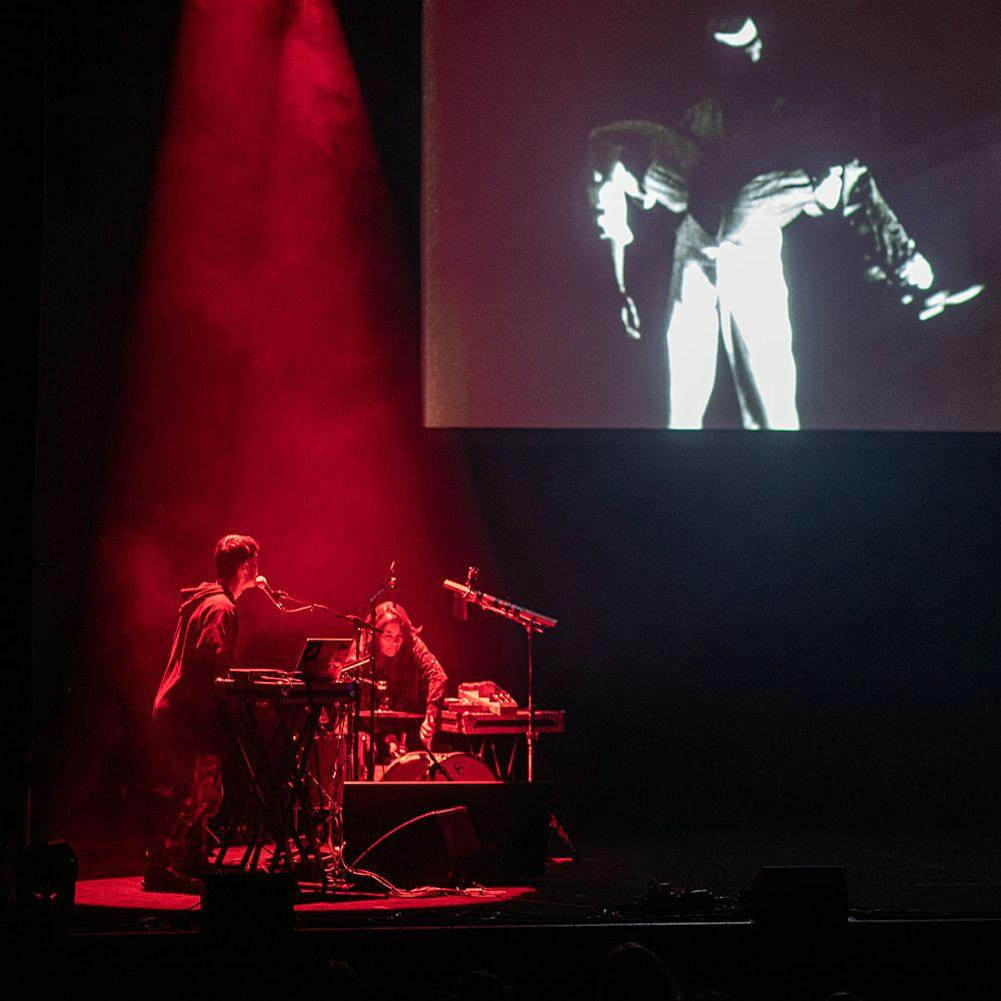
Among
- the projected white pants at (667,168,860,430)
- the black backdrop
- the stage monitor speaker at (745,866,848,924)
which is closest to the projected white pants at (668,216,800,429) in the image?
the projected white pants at (667,168,860,430)

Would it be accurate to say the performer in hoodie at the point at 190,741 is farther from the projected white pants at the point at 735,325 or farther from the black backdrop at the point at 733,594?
the projected white pants at the point at 735,325

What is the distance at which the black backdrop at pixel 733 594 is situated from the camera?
276 inches

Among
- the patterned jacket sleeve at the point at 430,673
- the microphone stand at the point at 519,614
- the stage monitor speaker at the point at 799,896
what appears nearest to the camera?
the stage monitor speaker at the point at 799,896

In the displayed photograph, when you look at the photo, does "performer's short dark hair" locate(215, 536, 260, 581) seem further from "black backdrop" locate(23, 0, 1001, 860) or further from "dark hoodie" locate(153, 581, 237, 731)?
"black backdrop" locate(23, 0, 1001, 860)

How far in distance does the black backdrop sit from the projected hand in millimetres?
735

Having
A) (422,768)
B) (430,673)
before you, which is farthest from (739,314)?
(422,768)

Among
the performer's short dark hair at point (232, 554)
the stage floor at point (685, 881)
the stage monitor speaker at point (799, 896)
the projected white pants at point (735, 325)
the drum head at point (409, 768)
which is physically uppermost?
the projected white pants at point (735, 325)

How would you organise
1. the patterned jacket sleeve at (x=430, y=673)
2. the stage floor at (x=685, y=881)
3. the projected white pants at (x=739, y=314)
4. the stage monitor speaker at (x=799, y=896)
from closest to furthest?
1. the stage monitor speaker at (x=799, y=896)
2. the stage floor at (x=685, y=881)
3. the patterned jacket sleeve at (x=430, y=673)
4. the projected white pants at (x=739, y=314)

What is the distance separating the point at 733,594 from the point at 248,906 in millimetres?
4774

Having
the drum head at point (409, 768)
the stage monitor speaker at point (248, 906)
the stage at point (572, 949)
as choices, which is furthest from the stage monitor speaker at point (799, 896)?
the drum head at point (409, 768)

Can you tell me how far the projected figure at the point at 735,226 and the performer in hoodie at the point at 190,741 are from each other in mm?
2989

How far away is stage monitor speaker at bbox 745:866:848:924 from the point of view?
10.6ft

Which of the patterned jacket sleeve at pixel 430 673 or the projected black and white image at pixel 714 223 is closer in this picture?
the patterned jacket sleeve at pixel 430 673

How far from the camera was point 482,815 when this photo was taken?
4.74 m
